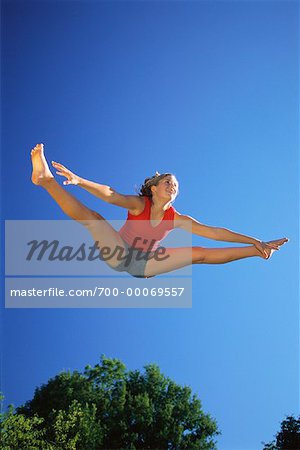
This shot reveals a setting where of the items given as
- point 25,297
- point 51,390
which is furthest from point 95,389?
point 25,297

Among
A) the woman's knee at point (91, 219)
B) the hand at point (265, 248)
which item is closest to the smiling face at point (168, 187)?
the woman's knee at point (91, 219)

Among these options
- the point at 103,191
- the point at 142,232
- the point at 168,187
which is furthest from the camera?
the point at 142,232

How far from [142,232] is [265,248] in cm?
140

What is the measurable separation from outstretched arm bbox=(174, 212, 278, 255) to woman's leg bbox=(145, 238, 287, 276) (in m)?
0.10

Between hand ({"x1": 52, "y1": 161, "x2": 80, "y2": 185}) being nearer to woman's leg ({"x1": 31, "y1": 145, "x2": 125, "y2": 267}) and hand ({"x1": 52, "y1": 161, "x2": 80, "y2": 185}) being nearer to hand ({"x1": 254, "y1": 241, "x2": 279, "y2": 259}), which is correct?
woman's leg ({"x1": 31, "y1": 145, "x2": 125, "y2": 267})

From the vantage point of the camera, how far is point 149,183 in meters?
7.77

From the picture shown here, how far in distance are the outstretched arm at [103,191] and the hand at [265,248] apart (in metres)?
1.38

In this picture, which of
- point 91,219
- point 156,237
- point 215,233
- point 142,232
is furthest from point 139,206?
point 215,233

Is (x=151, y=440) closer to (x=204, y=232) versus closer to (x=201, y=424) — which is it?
(x=201, y=424)

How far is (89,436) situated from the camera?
2564 centimetres

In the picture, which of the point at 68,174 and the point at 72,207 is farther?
the point at 72,207

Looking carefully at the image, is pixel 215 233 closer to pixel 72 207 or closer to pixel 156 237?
pixel 156 237

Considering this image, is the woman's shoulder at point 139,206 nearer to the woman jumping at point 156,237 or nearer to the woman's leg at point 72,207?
the woman jumping at point 156,237

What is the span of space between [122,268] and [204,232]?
3.37 ft
